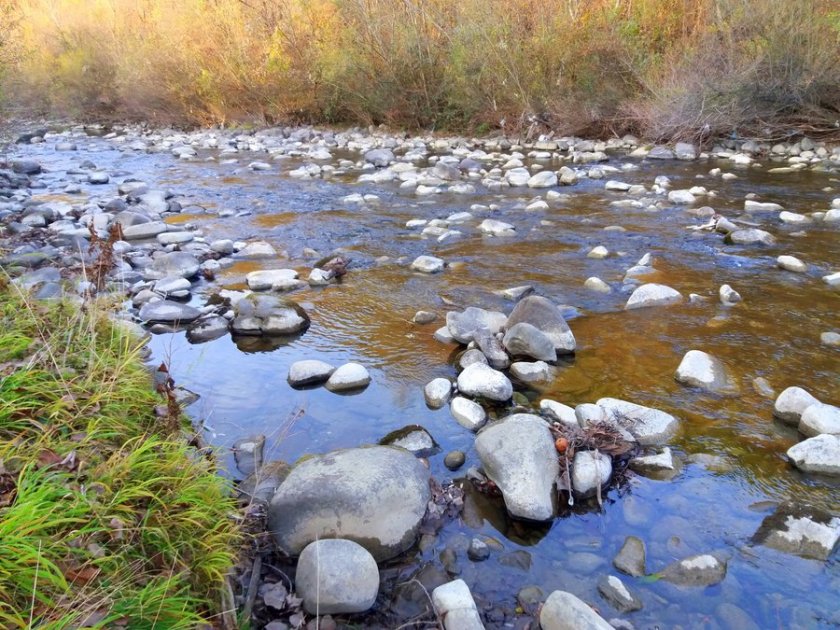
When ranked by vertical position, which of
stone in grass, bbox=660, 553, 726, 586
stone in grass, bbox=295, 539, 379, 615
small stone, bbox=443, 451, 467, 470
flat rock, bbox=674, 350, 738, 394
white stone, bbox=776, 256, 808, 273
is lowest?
white stone, bbox=776, 256, 808, 273

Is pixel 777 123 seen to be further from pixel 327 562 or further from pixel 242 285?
pixel 327 562

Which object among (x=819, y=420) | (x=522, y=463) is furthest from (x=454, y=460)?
(x=819, y=420)

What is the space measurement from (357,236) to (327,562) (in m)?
5.68

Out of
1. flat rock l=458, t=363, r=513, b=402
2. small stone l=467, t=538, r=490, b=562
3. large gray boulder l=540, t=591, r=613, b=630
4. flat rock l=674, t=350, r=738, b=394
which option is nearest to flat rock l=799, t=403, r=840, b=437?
flat rock l=674, t=350, r=738, b=394

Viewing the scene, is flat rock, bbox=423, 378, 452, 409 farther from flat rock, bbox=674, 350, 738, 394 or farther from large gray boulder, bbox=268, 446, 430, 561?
flat rock, bbox=674, 350, 738, 394

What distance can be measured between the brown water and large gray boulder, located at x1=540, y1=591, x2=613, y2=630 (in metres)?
0.18

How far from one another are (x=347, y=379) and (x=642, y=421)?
6.22 feet

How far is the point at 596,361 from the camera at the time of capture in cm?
451

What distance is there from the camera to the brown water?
106 inches

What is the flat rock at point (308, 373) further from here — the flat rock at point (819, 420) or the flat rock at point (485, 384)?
the flat rock at point (819, 420)

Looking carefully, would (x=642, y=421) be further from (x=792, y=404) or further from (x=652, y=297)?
(x=652, y=297)

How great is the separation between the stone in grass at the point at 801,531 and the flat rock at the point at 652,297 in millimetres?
2573

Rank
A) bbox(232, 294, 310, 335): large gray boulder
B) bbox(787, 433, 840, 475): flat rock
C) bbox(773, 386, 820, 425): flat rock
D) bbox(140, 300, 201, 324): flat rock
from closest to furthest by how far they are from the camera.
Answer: bbox(787, 433, 840, 475): flat rock → bbox(773, 386, 820, 425): flat rock → bbox(232, 294, 310, 335): large gray boulder → bbox(140, 300, 201, 324): flat rock

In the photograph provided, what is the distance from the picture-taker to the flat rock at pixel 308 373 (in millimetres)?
4250
